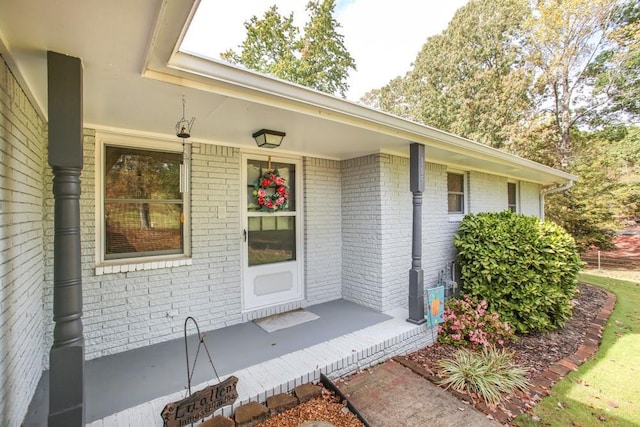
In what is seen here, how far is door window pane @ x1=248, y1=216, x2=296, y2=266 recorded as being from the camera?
4.25 metres

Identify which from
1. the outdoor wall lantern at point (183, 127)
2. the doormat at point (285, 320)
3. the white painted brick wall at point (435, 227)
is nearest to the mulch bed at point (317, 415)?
the doormat at point (285, 320)

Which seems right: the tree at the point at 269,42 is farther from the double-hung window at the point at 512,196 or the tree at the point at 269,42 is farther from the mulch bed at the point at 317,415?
the mulch bed at the point at 317,415

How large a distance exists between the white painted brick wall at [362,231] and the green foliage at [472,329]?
3.04 feet

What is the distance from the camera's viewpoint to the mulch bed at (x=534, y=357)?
280cm

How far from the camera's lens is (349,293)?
491 cm

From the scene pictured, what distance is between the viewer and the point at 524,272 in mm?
4543

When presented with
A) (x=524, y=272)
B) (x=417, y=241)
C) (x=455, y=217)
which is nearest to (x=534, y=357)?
(x=524, y=272)

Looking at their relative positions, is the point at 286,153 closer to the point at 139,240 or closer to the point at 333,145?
the point at 333,145

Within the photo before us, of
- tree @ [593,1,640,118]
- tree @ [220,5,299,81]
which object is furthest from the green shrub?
tree @ [220,5,299,81]

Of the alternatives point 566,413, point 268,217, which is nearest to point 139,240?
point 268,217

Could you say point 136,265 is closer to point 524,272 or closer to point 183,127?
point 183,127

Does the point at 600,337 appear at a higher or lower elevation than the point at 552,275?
lower

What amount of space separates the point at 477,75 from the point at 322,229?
14.7 meters

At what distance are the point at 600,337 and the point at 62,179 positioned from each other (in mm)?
6590
